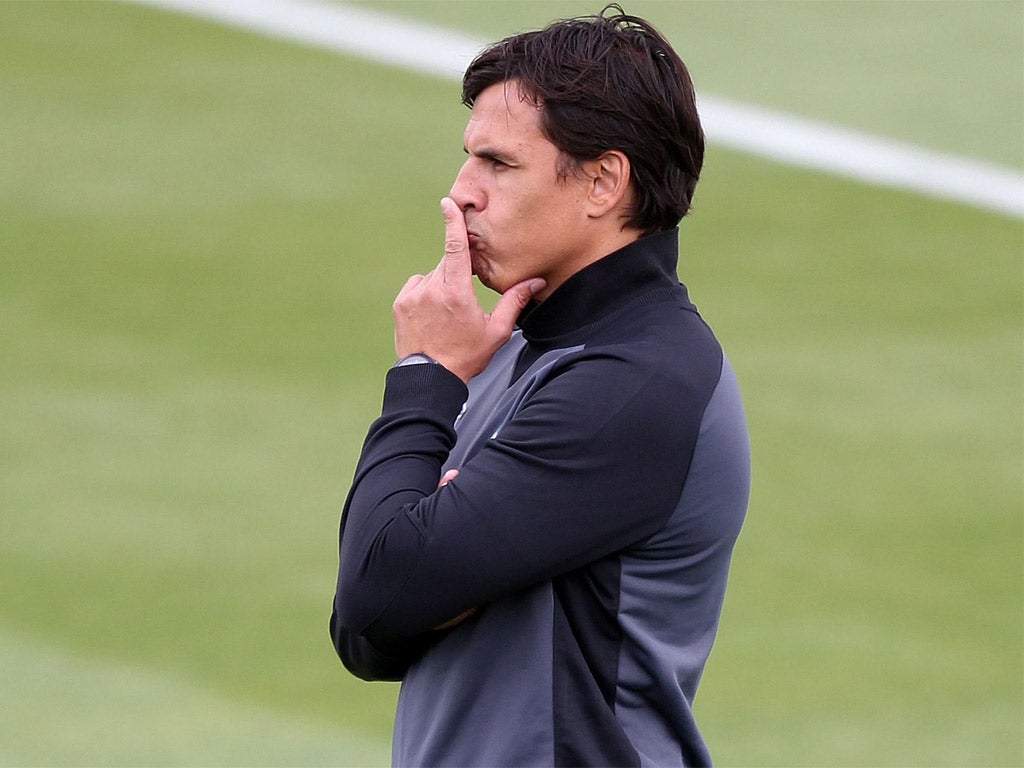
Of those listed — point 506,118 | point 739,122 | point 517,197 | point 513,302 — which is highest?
point 739,122

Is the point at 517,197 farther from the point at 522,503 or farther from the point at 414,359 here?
the point at 522,503

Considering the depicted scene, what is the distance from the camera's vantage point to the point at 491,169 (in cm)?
320

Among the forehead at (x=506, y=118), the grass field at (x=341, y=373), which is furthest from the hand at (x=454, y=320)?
the grass field at (x=341, y=373)

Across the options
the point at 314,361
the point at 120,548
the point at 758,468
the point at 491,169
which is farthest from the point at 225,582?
the point at 491,169

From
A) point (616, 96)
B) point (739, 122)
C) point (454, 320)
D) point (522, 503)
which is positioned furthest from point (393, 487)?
point (739, 122)

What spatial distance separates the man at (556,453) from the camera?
2926mm

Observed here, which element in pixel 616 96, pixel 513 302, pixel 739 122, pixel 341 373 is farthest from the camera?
pixel 739 122

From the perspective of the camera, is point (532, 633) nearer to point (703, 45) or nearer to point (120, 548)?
point (120, 548)

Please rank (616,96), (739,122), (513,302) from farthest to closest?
(739,122)
(513,302)
(616,96)

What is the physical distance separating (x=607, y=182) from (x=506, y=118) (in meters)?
0.20

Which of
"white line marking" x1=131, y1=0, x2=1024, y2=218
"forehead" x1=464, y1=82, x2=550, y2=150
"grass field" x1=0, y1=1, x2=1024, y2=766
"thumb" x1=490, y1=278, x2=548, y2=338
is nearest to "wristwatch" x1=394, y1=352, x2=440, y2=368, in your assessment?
"thumb" x1=490, y1=278, x2=548, y2=338

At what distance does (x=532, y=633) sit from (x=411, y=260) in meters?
6.65

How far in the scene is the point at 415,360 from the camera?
3.16 metres

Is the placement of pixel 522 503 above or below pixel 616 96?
below
